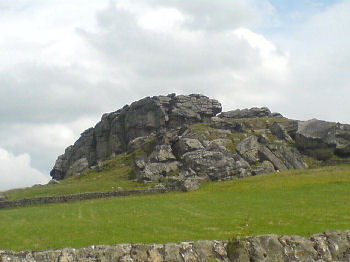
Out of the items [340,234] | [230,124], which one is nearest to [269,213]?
[340,234]

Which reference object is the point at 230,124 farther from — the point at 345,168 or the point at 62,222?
the point at 62,222

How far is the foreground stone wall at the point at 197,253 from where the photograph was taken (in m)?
11.8

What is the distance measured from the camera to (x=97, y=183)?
3260 inches

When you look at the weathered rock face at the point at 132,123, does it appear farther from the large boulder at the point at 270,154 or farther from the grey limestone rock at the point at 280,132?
the large boulder at the point at 270,154

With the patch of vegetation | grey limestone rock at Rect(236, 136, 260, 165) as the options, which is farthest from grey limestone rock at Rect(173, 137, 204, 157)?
the patch of vegetation

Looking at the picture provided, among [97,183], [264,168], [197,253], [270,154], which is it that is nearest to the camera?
[197,253]

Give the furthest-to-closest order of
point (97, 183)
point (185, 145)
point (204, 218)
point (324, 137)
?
point (185, 145) < point (324, 137) < point (97, 183) < point (204, 218)

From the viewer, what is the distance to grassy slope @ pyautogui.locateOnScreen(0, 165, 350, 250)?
89.9 ft

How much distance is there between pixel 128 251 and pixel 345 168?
61335 millimetres

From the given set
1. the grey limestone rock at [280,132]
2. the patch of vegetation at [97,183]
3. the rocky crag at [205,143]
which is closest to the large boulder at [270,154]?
the rocky crag at [205,143]

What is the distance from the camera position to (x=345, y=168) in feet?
222

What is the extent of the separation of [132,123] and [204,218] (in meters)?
102

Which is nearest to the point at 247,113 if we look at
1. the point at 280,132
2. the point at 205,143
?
the point at 280,132

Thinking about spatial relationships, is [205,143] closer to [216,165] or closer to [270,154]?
[270,154]
